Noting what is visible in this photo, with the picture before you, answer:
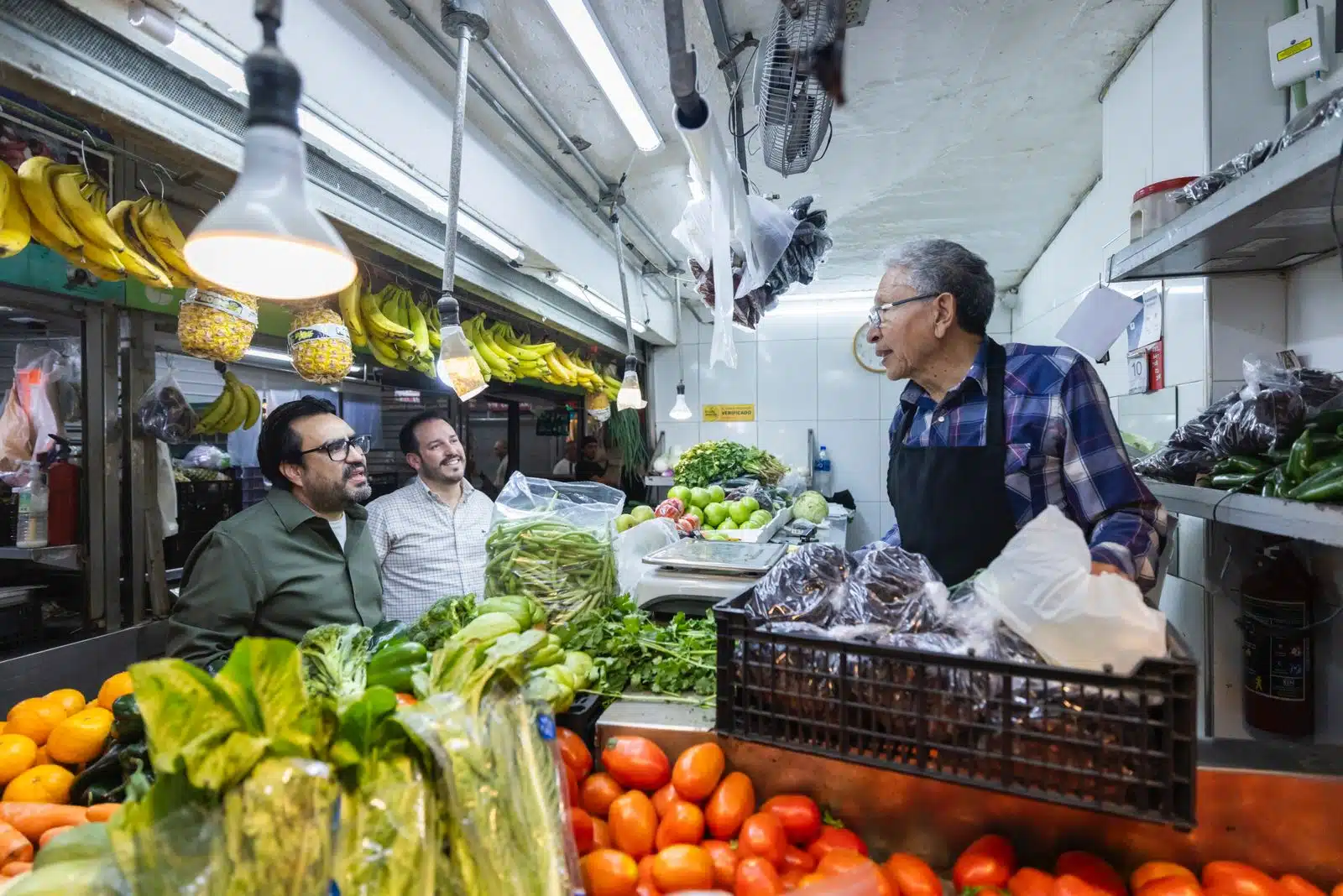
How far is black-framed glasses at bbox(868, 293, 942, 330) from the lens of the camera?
1975mm

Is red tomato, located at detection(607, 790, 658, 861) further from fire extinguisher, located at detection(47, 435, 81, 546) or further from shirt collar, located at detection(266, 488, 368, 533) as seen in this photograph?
fire extinguisher, located at detection(47, 435, 81, 546)

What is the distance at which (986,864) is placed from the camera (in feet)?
3.32

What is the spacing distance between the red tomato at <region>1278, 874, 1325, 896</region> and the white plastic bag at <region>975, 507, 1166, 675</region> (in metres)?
0.51

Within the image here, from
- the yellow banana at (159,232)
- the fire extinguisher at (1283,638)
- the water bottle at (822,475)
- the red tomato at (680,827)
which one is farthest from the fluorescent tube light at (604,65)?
the water bottle at (822,475)

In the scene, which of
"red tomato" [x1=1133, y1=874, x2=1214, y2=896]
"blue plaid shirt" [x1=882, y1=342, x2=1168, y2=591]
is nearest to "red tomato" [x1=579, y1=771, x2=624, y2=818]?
"red tomato" [x1=1133, y1=874, x2=1214, y2=896]

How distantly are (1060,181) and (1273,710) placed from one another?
332 cm

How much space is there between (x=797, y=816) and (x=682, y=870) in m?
0.24

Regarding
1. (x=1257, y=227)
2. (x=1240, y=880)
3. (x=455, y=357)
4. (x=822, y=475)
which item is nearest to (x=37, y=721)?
(x=455, y=357)

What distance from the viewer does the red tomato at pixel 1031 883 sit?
3.14ft

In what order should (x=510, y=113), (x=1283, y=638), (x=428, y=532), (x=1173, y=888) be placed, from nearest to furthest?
(x=1173, y=888), (x=1283, y=638), (x=510, y=113), (x=428, y=532)

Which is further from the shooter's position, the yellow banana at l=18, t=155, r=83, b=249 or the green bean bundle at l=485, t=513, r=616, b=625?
the yellow banana at l=18, t=155, r=83, b=249

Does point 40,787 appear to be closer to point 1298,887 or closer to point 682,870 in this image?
point 682,870

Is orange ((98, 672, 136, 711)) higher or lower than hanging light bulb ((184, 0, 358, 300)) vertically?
lower

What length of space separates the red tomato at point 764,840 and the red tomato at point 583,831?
0.26m
